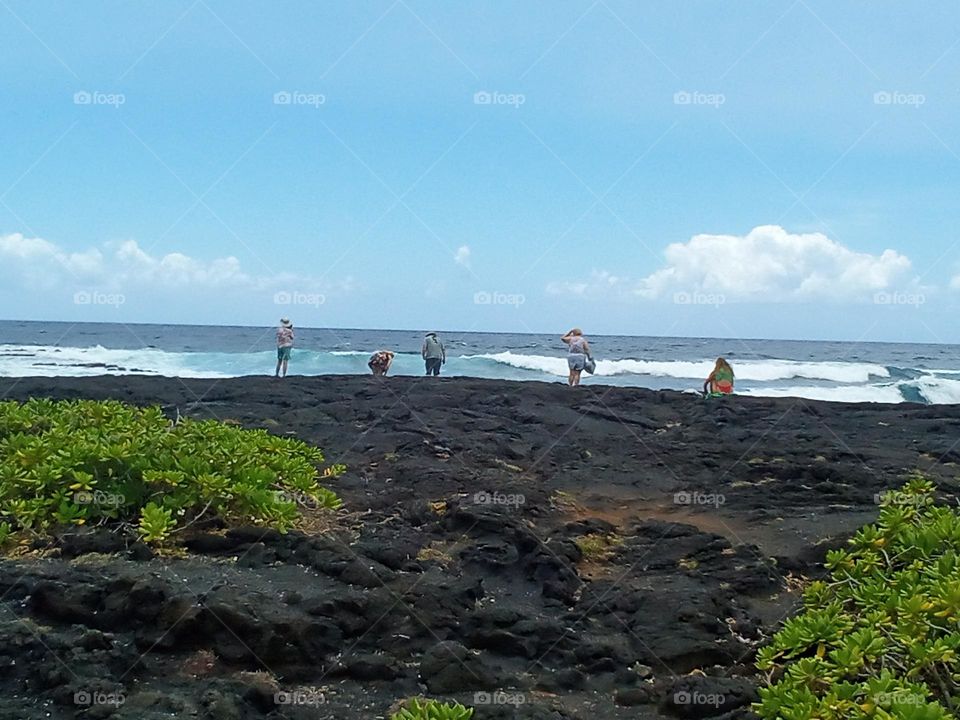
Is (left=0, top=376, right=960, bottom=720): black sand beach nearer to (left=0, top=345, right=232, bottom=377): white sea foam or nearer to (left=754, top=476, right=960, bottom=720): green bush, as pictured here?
(left=754, top=476, right=960, bottom=720): green bush

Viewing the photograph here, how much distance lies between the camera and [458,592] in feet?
14.4

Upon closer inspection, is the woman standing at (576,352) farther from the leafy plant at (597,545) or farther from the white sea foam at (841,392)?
the white sea foam at (841,392)

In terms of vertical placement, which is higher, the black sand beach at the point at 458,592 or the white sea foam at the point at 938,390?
the white sea foam at the point at 938,390

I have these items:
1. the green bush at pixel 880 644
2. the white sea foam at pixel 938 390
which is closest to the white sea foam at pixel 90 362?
the white sea foam at pixel 938 390

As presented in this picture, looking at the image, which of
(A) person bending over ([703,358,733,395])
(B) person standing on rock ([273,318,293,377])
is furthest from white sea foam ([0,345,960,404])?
(A) person bending over ([703,358,733,395])

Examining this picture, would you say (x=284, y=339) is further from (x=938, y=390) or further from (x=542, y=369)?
(x=938, y=390)

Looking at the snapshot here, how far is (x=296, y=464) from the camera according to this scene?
5.89m

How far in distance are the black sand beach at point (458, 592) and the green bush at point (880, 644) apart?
337 mm

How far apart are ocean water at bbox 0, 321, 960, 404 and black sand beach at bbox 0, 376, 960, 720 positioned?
24.2m

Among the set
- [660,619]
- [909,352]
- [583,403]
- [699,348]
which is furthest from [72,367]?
[909,352]

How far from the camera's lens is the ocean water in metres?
39.0

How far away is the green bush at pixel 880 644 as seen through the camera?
9.11 ft

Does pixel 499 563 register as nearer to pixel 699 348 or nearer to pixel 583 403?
pixel 583 403

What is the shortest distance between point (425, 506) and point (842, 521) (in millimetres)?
3105
